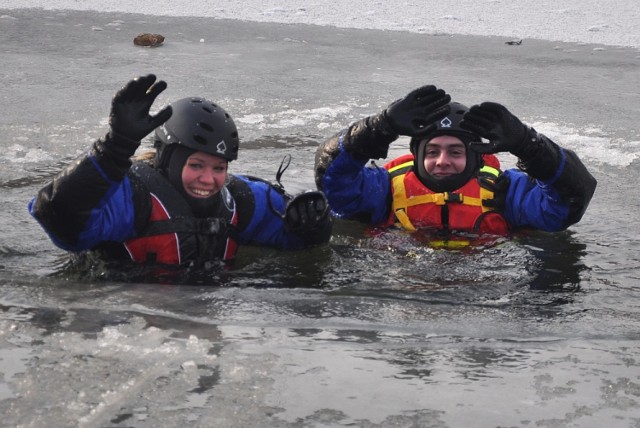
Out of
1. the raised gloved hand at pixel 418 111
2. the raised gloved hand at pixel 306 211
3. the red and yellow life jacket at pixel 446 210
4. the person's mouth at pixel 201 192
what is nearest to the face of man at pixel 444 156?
the red and yellow life jacket at pixel 446 210

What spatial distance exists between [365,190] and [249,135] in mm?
2298

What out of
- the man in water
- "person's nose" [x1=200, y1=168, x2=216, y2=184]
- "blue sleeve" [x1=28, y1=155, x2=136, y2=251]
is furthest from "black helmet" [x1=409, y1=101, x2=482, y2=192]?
"blue sleeve" [x1=28, y1=155, x2=136, y2=251]

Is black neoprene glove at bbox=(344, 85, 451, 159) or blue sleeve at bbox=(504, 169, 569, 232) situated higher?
black neoprene glove at bbox=(344, 85, 451, 159)

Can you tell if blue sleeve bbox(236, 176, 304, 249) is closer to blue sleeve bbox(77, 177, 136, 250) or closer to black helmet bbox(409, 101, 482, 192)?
blue sleeve bbox(77, 177, 136, 250)

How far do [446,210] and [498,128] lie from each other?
0.71 meters

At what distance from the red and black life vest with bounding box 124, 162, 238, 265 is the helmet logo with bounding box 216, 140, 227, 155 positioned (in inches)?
11.3

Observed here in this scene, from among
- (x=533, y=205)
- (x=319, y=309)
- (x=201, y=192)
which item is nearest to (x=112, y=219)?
(x=201, y=192)

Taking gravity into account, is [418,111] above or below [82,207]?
above

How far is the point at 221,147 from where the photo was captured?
16.3ft

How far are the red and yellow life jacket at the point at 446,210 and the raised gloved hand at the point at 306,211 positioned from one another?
0.86m

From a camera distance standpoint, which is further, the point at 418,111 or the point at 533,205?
the point at 533,205

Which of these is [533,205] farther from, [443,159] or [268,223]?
[268,223]

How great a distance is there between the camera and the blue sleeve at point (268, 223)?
5.38m

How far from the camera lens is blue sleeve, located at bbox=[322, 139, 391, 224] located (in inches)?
229
